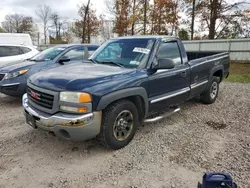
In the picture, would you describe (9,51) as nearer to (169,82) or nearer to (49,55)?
(49,55)

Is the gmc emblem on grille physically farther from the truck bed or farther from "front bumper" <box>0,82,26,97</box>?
the truck bed

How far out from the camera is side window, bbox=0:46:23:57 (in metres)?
8.23

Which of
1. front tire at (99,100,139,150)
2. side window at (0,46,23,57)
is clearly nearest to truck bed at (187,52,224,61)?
front tire at (99,100,139,150)

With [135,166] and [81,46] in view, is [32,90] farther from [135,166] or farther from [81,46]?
[81,46]

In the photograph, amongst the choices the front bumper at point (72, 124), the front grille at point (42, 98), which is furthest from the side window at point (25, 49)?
the front bumper at point (72, 124)

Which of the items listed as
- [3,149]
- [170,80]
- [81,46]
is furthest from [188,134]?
[81,46]

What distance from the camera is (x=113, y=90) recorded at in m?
2.98

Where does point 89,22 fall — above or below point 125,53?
above

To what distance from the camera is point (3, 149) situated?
11.1 feet

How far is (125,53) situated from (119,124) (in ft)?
4.44

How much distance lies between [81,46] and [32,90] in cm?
383

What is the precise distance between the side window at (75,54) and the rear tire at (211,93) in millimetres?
3673

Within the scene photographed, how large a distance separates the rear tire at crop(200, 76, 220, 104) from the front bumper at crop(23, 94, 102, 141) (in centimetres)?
356

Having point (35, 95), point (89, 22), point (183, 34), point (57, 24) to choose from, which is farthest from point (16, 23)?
point (35, 95)
